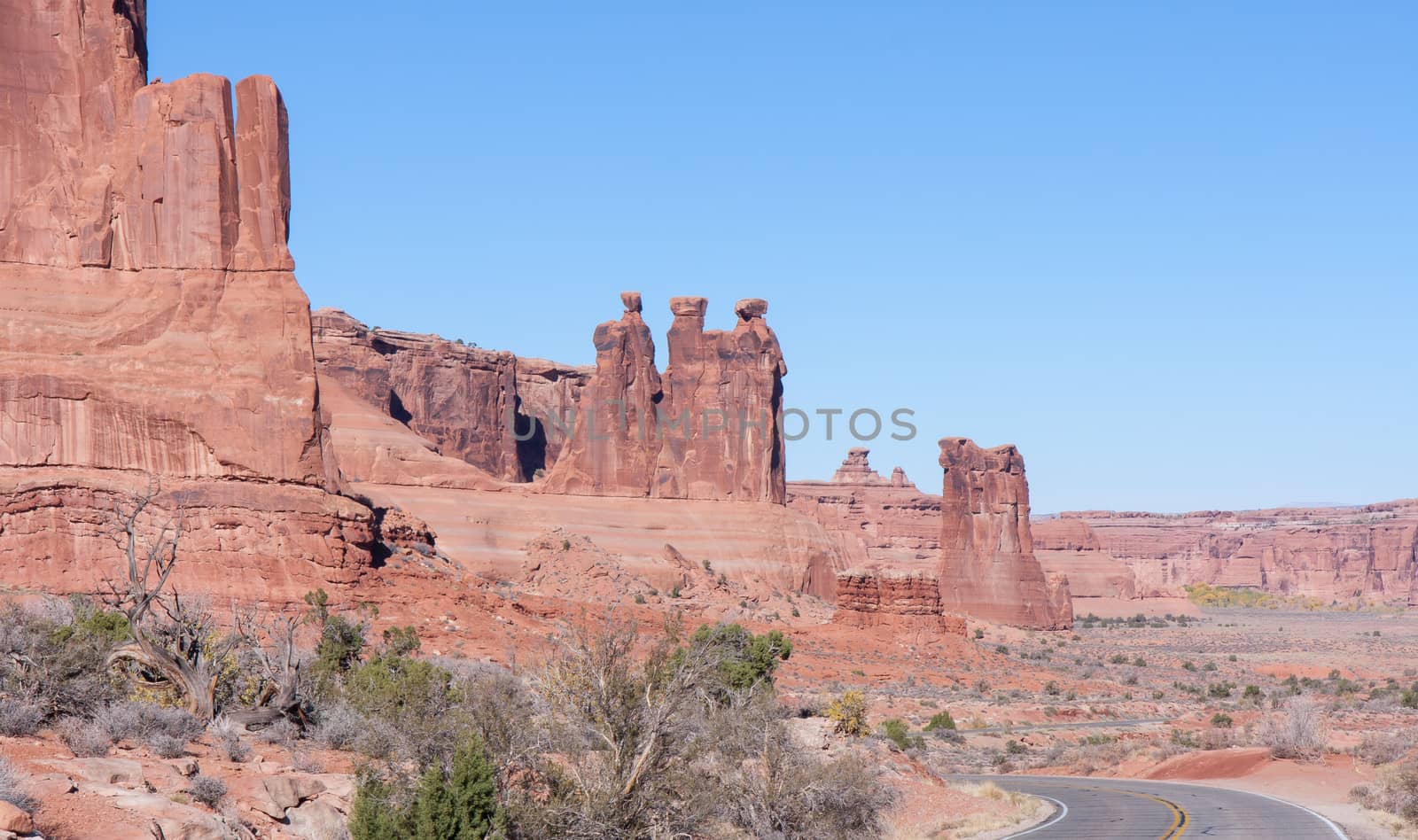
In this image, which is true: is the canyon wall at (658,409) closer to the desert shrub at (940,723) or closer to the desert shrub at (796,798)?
the desert shrub at (940,723)

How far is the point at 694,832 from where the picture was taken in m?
19.5

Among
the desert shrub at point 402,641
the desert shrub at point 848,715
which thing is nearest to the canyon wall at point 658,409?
the desert shrub at point 402,641

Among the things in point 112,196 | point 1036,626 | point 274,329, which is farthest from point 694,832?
point 1036,626

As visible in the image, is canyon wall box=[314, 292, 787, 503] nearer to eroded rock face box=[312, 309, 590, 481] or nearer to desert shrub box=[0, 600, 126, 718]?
eroded rock face box=[312, 309, 590, 481]

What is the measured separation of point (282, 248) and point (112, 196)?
555 cm

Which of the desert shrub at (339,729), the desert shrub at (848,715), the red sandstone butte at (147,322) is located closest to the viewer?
the desert shrub at (339,729)

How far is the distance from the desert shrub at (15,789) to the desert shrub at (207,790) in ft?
7.39

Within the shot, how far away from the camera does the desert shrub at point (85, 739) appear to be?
1691 cm

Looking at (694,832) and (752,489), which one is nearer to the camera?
(694,832)

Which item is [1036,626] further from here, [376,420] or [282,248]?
[282,248]

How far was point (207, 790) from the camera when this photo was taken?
54.1 feet

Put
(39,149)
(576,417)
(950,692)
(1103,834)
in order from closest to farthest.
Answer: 1. (1103,834)
2. (39,149)
3. (950,692)
4. (576,417)

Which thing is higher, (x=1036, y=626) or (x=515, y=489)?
(x=515, y=489)

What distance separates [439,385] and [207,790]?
109m
